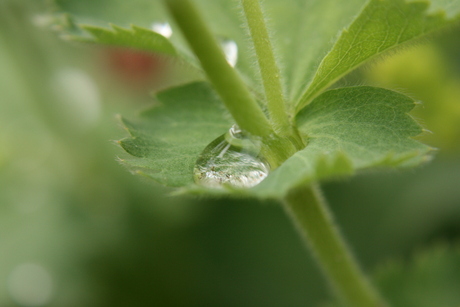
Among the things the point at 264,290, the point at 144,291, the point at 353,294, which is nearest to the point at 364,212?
the point at 264,290

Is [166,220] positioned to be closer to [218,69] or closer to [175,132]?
[175,132]

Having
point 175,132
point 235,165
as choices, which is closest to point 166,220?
point 175,132

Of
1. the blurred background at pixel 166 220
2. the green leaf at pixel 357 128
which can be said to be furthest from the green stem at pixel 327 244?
the blurred background at pixel 166 220

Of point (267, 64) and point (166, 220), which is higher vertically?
point (166, 220)

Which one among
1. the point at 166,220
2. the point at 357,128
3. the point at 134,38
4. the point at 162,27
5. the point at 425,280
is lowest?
the point at 425,280

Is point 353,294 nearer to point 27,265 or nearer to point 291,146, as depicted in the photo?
point 291,146

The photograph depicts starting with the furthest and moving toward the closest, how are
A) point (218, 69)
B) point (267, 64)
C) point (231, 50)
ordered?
point (231, 50)
point (267, 64)
point (218, 69)

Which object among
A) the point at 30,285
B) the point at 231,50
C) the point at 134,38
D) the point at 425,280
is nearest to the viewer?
the point at 134,38
